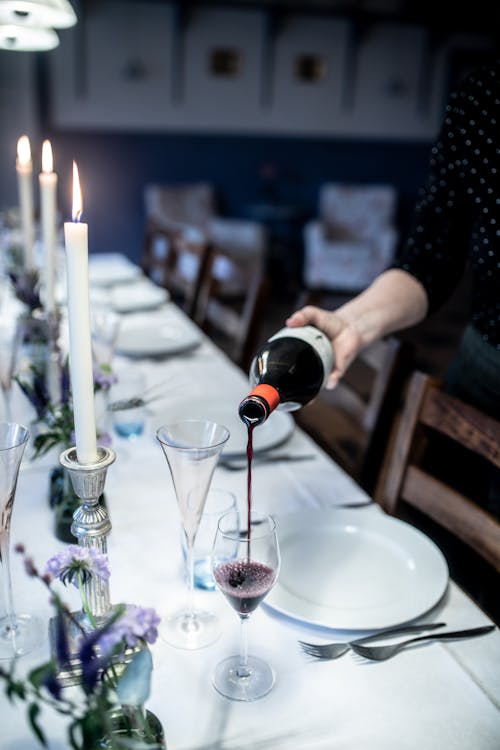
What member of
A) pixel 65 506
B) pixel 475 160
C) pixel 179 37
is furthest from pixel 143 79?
pixel 65 506

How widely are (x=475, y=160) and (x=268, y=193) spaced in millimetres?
5534

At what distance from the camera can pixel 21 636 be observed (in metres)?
0.82

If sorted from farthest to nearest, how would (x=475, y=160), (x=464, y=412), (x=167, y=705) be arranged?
1. (x=475, y=160)
2. (x=464, y=412)
3. (x=167, y=705)

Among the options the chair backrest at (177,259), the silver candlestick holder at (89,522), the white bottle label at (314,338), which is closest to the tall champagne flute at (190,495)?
the silver candlestick holder at (89,522)

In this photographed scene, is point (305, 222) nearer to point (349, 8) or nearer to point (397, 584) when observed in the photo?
point (349, 8)

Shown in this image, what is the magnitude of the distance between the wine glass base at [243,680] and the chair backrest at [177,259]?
2037 millimetres

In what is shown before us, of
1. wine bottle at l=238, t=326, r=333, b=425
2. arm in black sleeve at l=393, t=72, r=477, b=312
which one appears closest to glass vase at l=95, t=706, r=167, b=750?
wine bottle at l=238, t=326, r=333, b=425

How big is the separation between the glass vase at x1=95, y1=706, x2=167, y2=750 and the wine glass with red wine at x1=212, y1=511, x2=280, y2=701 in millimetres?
106

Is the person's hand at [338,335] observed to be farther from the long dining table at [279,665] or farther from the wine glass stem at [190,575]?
the wine glass stem at [190,575]

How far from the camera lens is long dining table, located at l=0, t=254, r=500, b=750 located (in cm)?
71

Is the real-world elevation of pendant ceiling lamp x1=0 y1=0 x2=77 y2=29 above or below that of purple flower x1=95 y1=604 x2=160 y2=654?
above

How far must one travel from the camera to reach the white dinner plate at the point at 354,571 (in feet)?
2.84

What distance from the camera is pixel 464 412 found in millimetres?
1161

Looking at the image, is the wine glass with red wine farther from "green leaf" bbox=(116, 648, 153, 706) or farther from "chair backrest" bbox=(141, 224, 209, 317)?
"chair backrest" bbox=(141, 224, 209, 317)
